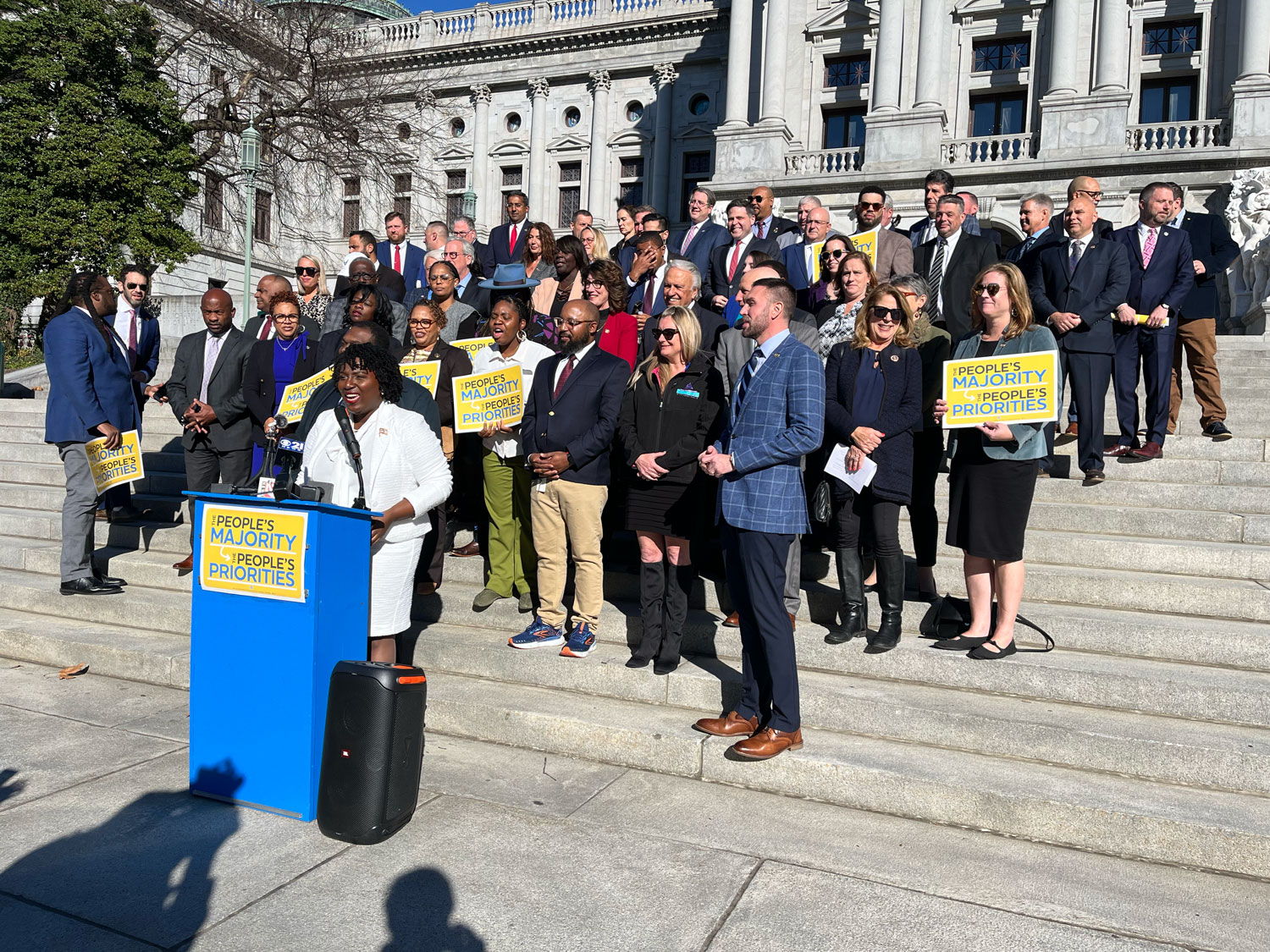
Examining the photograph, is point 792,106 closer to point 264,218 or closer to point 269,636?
point 264,218

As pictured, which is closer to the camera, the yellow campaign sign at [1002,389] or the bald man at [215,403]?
the yellow campaign sign at [1002,389]

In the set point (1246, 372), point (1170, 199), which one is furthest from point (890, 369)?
point (1246, 372)

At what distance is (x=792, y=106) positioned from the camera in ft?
119

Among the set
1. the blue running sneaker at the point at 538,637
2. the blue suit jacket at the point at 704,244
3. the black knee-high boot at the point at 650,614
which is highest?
the blue suit jacket at the point at 704,244

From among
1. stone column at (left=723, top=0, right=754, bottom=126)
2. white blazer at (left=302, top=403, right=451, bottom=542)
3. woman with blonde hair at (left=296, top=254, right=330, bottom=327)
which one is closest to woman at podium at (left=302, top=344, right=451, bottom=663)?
white blazer at (left=302, top=403, right=451, bottom=542)

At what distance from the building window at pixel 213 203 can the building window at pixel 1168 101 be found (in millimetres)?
31665

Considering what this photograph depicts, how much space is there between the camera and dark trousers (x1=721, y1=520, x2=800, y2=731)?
14.9ft

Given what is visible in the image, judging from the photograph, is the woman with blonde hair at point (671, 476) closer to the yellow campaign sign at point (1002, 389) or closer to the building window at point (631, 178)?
the yellow campaign sign at point (1002, 389)

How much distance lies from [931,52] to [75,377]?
1238 inches

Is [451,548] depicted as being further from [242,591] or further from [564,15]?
[564,15]

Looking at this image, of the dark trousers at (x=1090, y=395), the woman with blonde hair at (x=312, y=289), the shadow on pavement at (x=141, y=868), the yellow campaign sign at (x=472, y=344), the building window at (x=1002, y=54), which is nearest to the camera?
the shadow on pavement at (x=141, y=868)

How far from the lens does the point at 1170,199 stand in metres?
8.09

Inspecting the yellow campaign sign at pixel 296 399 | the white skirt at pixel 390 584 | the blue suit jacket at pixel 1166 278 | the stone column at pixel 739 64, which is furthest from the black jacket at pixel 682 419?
the stone column at pixel 739 64

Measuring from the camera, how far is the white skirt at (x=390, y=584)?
4.65 metres
